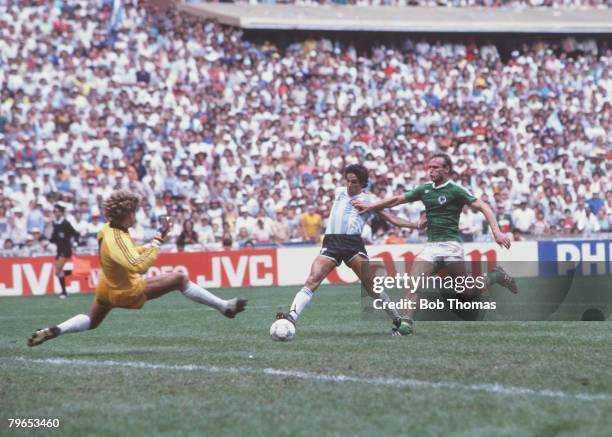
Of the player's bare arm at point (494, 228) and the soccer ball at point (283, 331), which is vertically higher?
the player's bare arm at point (494, 228)

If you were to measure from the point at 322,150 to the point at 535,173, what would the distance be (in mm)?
5139

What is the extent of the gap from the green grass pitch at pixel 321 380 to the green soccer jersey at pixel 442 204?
104 cm

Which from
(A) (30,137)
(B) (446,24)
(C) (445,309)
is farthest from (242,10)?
(C) (445,309)

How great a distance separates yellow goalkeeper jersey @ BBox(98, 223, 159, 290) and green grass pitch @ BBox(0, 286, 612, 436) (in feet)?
2.29

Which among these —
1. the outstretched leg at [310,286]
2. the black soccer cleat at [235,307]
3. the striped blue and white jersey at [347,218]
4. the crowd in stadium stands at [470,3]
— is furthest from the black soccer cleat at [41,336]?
the crowd in stadium stands at [470,3]

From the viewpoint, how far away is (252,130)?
2773 cm

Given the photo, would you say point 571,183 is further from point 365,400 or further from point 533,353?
point 365,400

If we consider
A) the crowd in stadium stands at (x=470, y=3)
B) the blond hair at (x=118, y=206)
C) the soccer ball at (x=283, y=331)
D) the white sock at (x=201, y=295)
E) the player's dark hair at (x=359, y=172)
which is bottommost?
the soccer ball at (x=283, y=331)

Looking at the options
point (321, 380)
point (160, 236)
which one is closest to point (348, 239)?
point (160, 236)

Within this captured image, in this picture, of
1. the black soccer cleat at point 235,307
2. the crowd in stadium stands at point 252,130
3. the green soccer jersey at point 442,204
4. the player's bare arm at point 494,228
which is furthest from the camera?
the crowd in stadium stands at point 252,130

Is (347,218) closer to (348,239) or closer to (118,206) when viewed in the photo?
(348,239)

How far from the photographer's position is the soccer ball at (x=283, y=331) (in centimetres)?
1137

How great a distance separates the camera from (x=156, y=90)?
27.8 m

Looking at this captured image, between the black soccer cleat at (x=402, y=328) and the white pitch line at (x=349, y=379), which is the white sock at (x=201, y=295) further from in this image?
the black soccer cleat at (x=402, y=328)
